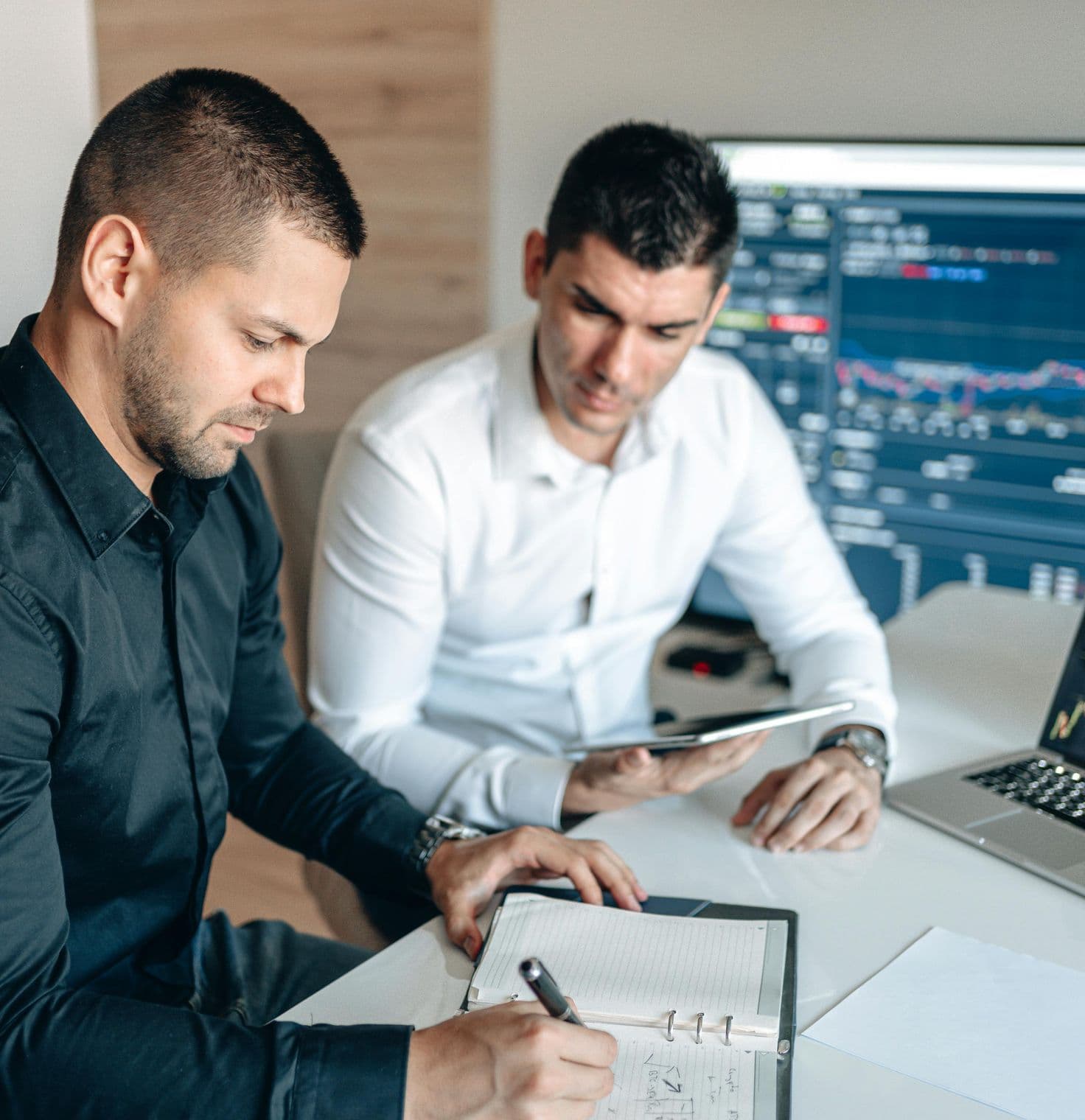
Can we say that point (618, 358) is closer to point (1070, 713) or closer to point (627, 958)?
point (1070, 713)

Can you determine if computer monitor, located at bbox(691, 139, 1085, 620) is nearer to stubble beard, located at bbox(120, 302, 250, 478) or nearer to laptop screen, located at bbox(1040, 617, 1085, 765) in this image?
laptop screen, located at bbox(1040, 617, 1085, 765)

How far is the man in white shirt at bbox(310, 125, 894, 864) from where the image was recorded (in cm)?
139

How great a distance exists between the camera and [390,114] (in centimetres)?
250

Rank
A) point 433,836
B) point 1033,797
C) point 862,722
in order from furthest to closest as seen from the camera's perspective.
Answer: point 862,722 < point 1033,797 < point 433,836

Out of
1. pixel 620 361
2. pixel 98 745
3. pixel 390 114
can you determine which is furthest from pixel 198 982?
pixel 390 114

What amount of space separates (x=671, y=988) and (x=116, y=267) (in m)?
0.66

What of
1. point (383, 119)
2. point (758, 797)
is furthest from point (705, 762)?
point (383, 119)

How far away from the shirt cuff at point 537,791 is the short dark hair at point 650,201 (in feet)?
1.91

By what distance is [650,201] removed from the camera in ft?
4.74

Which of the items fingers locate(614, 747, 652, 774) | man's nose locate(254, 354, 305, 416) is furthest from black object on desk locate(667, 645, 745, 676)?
man's nose locate(254, 354, 305, 416)

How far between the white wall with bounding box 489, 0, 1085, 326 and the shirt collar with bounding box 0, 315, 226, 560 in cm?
149

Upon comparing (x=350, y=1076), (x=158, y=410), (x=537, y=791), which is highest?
(x=158, y=410)

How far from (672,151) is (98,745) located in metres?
1.00

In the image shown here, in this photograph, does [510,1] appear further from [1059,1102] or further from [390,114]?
[1059,1102]
